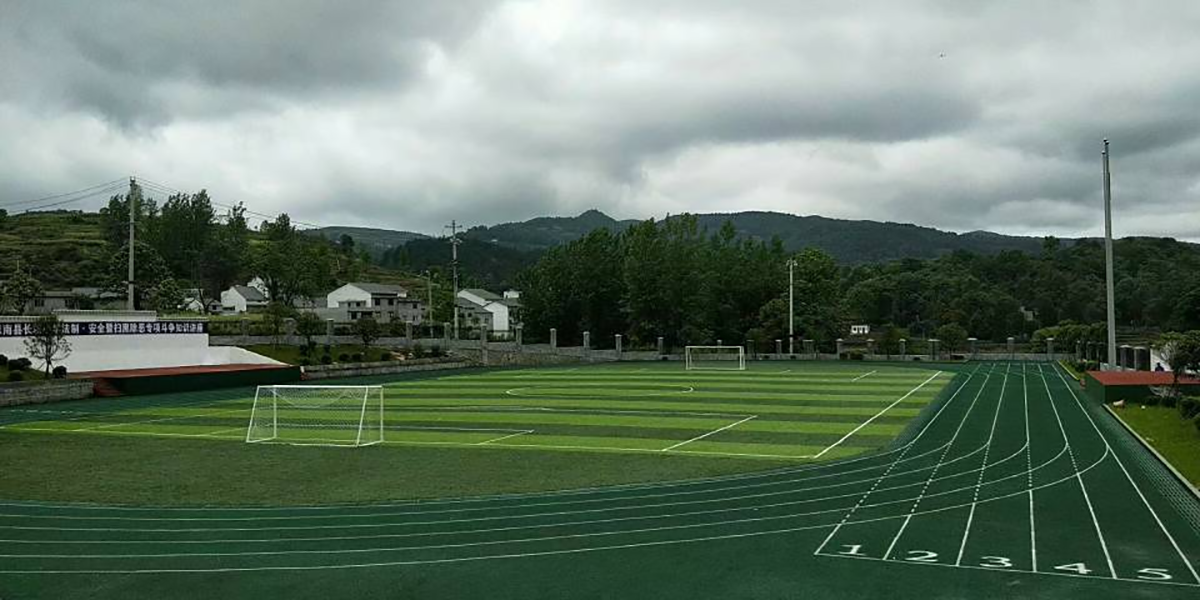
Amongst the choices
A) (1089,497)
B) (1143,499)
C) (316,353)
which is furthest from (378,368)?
(1143,499)

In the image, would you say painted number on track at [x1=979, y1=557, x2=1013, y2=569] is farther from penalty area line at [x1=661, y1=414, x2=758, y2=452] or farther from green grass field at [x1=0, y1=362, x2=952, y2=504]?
penalty area line at [x1=661, y1=414, x2=758, y2=452]

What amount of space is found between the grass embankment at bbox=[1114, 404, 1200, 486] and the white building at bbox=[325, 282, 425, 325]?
98.7 m

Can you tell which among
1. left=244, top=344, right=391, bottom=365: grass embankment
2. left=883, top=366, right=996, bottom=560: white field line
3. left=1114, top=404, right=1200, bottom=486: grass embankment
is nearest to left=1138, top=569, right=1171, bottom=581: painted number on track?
left=883, top=366, right=996, bottom=560: white field line

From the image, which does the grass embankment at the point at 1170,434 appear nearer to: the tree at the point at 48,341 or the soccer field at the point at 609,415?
the soccer field at the point at 609,415

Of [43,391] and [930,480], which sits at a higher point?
[43,391]

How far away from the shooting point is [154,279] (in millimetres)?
92875

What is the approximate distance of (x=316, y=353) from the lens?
201ft

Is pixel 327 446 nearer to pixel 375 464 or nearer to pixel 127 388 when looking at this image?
pixel 375 464

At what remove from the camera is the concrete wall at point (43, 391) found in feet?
123

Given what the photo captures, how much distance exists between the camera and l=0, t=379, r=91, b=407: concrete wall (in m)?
37.6

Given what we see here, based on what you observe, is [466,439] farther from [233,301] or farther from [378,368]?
[233,301]

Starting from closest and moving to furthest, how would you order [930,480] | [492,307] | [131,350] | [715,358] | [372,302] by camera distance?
[930,480] < [131,350] < [715,358] < [372,302] < [492,307]

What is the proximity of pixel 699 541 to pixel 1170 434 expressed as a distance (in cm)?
1683

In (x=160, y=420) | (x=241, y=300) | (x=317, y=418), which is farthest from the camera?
(x=241, y=300)
